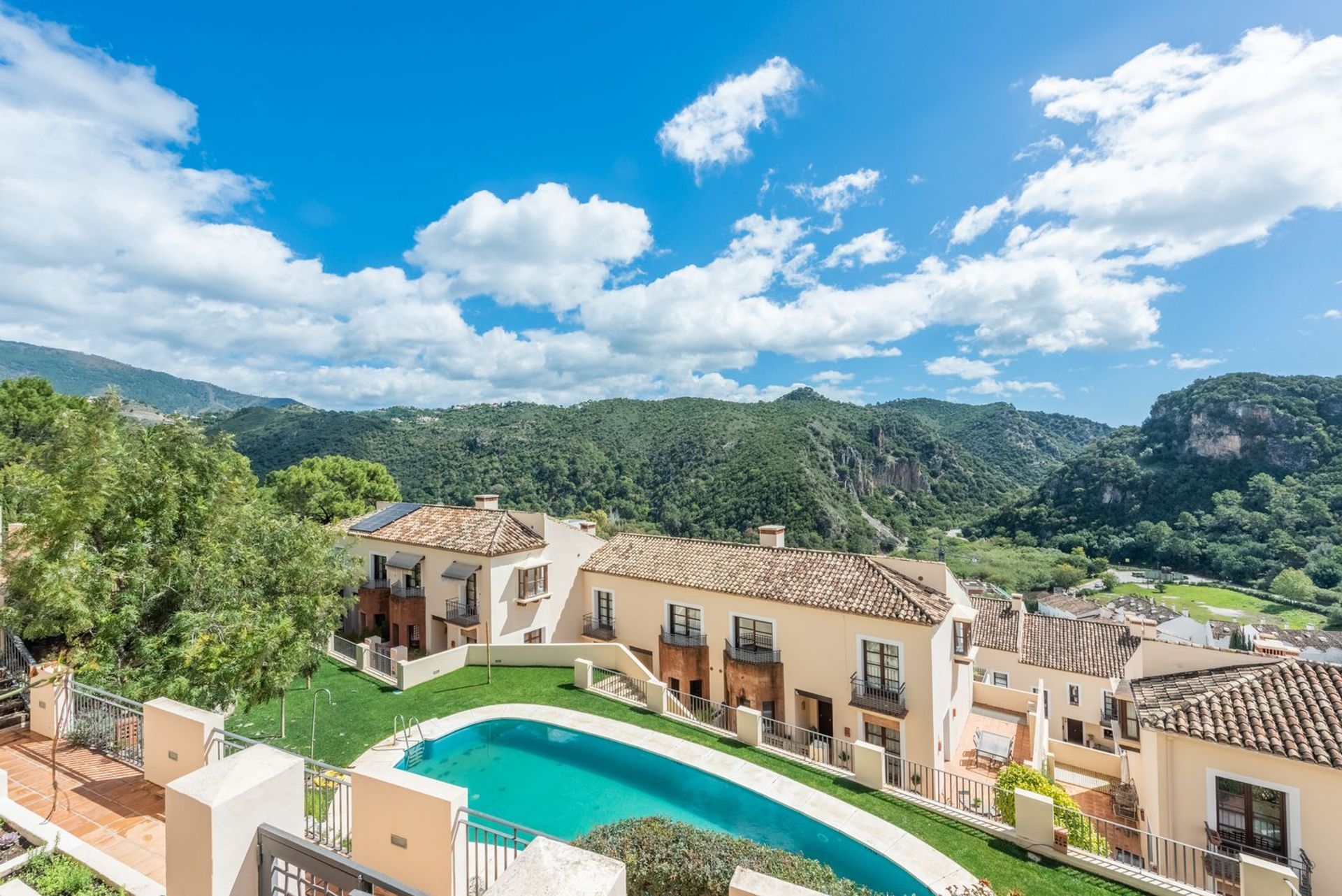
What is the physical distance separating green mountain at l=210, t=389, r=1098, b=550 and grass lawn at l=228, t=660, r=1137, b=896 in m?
50.4

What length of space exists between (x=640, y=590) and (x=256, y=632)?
1402 cm

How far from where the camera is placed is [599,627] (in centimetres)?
2370

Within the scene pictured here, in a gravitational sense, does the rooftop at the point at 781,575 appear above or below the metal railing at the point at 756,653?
above

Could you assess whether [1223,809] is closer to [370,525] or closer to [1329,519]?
[370,525]

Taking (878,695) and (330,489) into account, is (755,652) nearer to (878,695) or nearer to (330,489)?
(878,695)

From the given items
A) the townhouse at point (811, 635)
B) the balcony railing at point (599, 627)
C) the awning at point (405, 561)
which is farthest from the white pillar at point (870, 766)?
the awning at point (405, 561)

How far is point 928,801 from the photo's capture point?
1211 cm

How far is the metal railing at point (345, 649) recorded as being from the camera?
19875mm

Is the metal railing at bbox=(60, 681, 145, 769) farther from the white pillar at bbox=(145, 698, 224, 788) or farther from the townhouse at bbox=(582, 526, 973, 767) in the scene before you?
the townhouse at bbox=(582, 526, 973, 767)

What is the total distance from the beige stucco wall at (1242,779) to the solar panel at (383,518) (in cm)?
2763

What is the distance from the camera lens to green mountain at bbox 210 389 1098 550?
75625mm

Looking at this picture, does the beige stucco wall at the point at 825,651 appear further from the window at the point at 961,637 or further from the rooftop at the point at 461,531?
the rooftop at the point at 461,531

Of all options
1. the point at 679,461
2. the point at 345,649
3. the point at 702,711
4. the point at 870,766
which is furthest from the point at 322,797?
the point at 679,461

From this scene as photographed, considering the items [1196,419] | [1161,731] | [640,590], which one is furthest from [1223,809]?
[1196,419]
